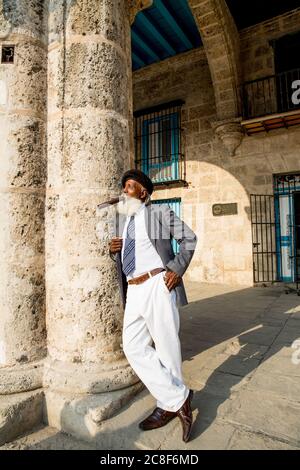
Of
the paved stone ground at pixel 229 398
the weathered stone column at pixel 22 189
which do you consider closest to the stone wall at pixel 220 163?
the paved stone ground at pixel 229 398

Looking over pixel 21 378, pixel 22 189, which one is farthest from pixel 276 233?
pixel 21 378

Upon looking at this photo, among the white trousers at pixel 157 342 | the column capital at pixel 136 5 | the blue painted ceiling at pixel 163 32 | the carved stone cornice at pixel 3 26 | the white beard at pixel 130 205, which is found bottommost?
the white trousers at pixel 157 342

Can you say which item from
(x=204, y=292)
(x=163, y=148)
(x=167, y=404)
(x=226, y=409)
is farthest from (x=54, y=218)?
(x=163, y=148)

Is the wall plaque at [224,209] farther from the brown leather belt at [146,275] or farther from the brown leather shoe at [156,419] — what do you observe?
the brown leather shoe at [156,419]

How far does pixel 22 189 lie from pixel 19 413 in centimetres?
148

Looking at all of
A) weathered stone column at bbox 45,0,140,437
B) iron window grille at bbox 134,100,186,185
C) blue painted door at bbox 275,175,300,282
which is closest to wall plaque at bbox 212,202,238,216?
blue painted door at bbox 275,175,300,282

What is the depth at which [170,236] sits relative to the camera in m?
2.02

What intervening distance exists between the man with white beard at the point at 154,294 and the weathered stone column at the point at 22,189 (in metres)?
0.65

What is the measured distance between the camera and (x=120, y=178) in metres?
2.22

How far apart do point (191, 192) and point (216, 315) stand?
4.56 meters

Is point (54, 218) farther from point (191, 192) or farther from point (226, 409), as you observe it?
point (191, 192)

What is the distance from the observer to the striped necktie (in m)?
2.00

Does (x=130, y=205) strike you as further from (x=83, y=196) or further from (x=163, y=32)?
(x=163, y=32)

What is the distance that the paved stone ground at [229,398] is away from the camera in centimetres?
170
